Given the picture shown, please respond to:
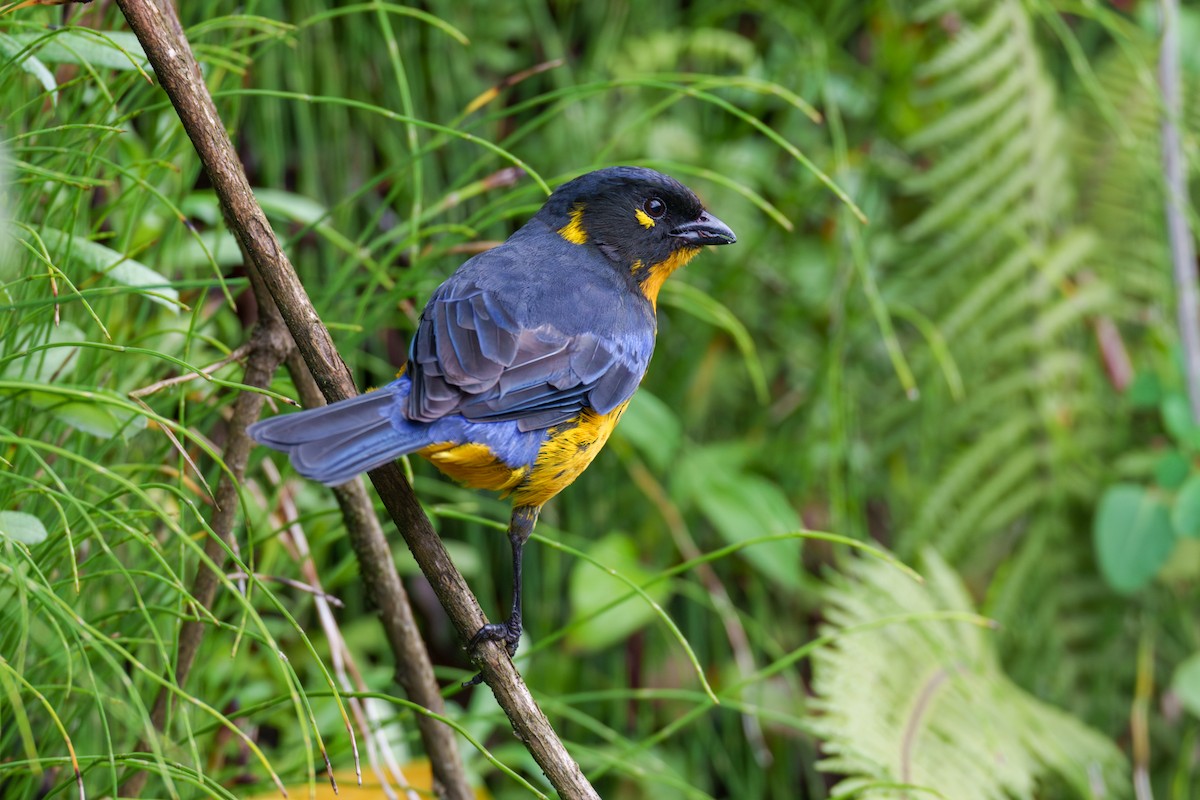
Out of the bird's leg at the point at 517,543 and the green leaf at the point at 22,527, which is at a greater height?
the green leaf at the point at 22,527

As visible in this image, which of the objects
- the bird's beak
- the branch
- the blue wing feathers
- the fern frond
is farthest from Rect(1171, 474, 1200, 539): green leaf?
the branch

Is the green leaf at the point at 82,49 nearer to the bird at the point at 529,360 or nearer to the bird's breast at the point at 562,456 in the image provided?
the bird at the point at 529,360

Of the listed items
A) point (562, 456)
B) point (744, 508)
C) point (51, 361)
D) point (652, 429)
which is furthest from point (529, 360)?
point (744, 508)

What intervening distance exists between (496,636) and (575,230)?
48.9 inches

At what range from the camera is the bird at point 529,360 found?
6.45 feet

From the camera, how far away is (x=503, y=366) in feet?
7.68

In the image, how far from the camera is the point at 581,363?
2516mm

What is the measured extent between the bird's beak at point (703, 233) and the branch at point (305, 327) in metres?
1.26

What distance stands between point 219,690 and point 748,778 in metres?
1.94

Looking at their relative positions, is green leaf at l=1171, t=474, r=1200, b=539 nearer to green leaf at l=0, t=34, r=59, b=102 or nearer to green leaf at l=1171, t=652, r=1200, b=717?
green leaf at l=1171, t=652, r=1200, b=717

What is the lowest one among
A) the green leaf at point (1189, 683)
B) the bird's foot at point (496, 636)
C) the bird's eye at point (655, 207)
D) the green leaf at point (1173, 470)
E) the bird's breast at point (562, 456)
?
the green leaf at point (1189, 683)

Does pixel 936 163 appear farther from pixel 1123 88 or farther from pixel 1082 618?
pixel 1082 618

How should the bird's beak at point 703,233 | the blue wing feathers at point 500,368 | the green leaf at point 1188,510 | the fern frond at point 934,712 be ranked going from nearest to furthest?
the blue wing feathers at point 500,368 → the bird's beak at point 703,233 → the fern frond at point 934,712 → the green leaf at point 1188,510

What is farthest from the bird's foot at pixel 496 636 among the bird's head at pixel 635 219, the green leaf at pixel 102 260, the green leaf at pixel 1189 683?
the green leaf at pixel 1189 683
